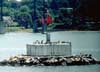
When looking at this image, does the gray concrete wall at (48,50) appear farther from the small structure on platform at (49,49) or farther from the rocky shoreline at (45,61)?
the rocky shoreline at (45,61)

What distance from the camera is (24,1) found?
259ft

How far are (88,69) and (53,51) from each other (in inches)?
72.0

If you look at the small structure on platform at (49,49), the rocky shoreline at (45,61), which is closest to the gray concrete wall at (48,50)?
the small structure on platform at (49,49)

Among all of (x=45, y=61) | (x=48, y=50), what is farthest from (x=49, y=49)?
(x=45, y=61)

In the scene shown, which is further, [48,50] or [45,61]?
[48,50]

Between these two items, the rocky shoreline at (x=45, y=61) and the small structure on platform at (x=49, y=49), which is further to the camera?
the small structure on platform at (x=49, y=49)

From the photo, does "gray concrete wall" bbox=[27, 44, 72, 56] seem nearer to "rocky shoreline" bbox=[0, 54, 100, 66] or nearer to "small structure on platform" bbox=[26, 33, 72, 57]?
"small structure on platform" bbox=[26, 33, 72, 57]

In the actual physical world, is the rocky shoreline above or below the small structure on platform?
below

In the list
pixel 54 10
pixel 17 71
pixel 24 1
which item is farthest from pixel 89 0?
pixel 24 1

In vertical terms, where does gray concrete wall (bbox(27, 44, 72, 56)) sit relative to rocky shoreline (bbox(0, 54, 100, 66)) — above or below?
above

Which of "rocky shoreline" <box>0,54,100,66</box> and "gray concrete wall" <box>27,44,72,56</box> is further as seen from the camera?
"gray concrete wall" <box>27,44,72,56</box>

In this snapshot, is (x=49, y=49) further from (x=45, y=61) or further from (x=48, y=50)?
(x=45, y=61)

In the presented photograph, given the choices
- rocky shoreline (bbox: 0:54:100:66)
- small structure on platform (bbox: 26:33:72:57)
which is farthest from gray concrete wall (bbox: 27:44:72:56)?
rocky shoreline (bbox: 0:54:100:66)

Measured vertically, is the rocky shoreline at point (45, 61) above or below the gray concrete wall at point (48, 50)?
below
